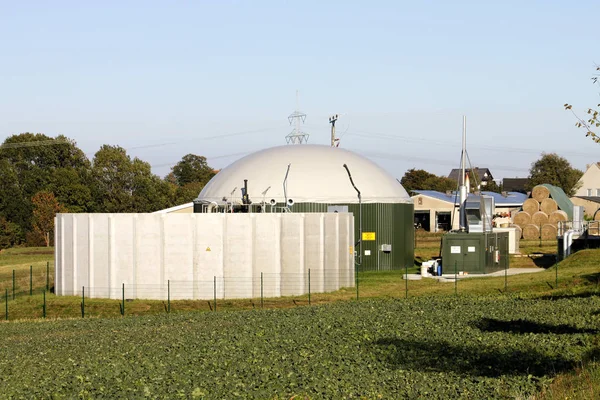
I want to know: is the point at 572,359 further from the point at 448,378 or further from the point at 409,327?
the point at 409,327

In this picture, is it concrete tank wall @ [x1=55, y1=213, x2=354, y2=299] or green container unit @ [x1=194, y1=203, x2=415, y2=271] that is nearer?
concrete tank wall @ [x1=55, y1=213, x2=354, y2=299]

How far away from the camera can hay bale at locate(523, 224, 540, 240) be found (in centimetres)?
7919

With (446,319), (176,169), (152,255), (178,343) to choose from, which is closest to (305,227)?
(152,255)

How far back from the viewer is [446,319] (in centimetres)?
2744

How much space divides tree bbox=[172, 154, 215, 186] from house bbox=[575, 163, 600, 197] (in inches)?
A: 2928

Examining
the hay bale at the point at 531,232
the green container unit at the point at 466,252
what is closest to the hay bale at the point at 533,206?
the hay bale at the point at 531,232

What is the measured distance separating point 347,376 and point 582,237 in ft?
131

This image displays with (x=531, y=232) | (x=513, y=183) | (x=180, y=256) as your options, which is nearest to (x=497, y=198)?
(x=531, y=232)

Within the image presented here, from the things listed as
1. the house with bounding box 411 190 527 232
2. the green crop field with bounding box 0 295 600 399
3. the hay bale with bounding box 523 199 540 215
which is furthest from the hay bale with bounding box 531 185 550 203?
the green crop field with bounding box 0 295 600 399

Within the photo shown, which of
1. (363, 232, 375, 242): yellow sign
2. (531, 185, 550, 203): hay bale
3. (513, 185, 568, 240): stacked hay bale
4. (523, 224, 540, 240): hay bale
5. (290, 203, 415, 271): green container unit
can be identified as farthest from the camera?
(531, 185, 550, 203): hay bale

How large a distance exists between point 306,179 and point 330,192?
1726 millimetres

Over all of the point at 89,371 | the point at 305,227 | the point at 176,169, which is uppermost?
the point at 176,169

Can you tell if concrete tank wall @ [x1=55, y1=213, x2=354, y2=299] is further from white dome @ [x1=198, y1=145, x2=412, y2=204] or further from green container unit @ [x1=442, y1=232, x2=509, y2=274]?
green container unit @ [x1=442, y1=232, x2=509, y2=274]

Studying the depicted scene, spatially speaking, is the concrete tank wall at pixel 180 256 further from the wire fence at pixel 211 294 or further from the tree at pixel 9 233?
the tree at pixel 9 233
